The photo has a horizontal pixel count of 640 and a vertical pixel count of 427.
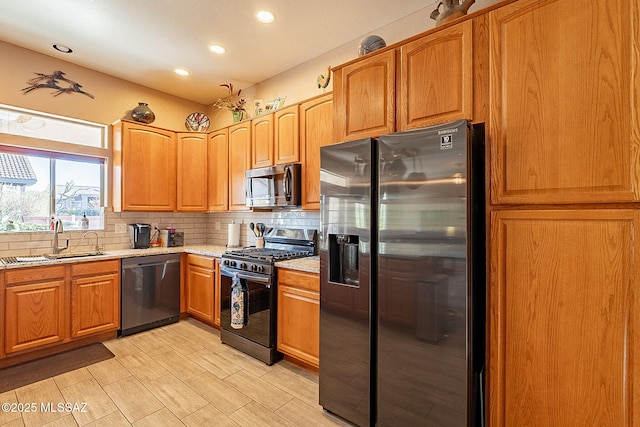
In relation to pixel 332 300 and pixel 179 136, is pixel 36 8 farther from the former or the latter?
pixel 332 300

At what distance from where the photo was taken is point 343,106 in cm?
213

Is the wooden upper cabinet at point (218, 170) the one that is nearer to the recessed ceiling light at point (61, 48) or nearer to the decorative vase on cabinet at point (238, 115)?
the decorative vase on cabinet at point (238, 115)

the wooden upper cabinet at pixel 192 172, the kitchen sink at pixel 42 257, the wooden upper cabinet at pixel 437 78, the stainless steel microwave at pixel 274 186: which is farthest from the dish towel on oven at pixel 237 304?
the wooden upper cabinet at pixel 437 78

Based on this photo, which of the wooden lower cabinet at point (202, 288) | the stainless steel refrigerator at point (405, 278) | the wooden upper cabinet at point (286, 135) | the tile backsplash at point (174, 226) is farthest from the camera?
the wooden lower cabinet at point (202, 288)

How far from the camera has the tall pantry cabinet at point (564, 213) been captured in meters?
1.19

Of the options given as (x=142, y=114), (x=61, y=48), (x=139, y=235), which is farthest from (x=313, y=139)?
(x=61, y=48)

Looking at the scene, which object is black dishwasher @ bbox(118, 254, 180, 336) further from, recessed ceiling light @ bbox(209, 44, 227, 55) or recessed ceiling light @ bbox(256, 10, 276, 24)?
recessed ceiling light @ bbox(256, 10, 276, 24)

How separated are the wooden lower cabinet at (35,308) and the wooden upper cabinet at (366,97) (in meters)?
2.97

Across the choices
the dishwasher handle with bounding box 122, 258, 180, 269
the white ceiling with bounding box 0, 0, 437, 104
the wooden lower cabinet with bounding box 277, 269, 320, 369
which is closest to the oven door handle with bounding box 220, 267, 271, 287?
the wooden lower cabinet with bounding box 277, 269, 320, 369

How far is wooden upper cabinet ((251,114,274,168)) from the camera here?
3.22 metres

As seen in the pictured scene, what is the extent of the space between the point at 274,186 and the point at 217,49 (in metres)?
1.51

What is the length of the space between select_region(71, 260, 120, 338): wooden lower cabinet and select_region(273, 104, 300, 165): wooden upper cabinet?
2.14m

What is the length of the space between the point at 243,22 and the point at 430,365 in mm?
2955

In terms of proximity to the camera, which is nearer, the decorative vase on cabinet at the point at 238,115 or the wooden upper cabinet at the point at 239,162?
the wooden upper cabinet at the point at 239,162
